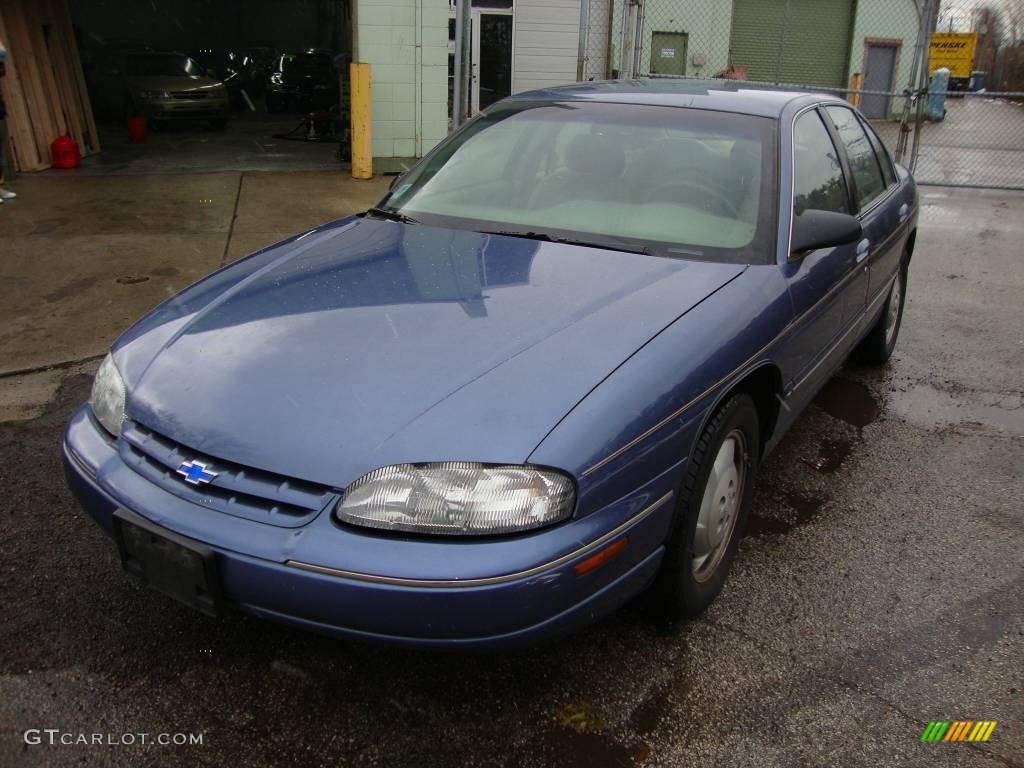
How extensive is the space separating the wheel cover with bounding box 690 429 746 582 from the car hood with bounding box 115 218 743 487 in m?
0.50

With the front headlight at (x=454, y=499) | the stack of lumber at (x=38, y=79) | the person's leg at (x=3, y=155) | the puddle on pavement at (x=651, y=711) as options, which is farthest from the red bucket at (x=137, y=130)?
the puddle on pavement at (x=651, y=711)

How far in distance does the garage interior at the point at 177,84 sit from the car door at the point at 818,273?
874 centimetres

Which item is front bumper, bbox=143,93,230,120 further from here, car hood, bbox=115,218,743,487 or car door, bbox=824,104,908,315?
car hood, bbox=115,218,743,487

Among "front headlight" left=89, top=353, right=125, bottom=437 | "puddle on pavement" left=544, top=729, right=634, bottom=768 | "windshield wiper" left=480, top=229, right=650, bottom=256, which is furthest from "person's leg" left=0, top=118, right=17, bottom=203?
"puddle on pavement" left=544, top=729, right=634, bottom=768

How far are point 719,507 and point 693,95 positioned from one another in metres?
1.89

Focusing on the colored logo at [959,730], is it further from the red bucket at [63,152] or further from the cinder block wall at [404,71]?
the red bucket at [63,152]

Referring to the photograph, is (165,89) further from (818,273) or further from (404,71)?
(818,273)

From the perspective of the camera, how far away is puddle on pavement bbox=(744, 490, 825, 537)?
347cm

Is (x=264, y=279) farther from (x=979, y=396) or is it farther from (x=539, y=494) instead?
(x=979, y=396)

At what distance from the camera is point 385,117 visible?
11062 millimetres

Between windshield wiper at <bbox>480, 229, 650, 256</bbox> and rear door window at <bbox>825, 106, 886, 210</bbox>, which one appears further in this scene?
rear door window at <bbox>825, 106, 886, 210</bbox>

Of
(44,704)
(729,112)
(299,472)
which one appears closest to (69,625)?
(44,704)

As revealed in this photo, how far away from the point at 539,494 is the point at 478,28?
18.1 meters

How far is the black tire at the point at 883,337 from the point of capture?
198 inches
